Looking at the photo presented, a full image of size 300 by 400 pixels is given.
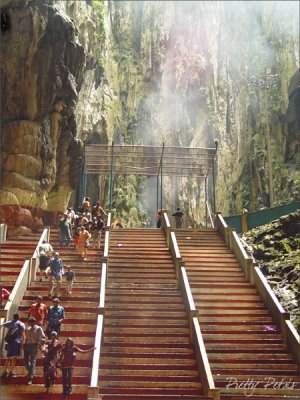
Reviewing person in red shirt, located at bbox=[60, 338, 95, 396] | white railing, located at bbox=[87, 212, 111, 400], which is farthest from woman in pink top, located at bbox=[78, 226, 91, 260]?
person in red shirt, located at bbox=[60, 338, 95, 396]

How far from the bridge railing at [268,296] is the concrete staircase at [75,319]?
4229mm

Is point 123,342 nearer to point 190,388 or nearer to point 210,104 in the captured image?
point 190,388

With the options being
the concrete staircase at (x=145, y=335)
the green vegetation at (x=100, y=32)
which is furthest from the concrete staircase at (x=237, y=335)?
the green vegetation at (x=100, y=32)

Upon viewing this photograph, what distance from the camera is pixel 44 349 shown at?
8648 millimetres

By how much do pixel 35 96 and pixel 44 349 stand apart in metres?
11.8

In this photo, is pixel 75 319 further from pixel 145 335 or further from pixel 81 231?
pixel 81 231

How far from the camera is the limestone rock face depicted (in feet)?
55.5

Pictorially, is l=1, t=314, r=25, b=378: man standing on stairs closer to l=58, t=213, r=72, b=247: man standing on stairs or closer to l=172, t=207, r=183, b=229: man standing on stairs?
l=58, t=213, r=72, b=247: man standing on stairs

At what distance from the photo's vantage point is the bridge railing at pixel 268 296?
33.0 ft

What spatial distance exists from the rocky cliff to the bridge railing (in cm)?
820

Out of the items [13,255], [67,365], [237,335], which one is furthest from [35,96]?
[67,365]

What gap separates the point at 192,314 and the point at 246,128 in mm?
32484

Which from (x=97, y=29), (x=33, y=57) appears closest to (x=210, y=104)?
(x=97, y=29)

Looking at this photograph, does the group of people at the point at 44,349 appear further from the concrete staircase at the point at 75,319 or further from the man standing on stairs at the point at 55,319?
the concrete staircase at the point at 75,319
